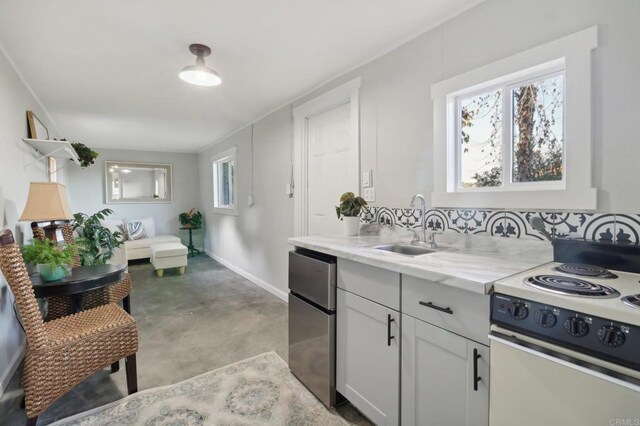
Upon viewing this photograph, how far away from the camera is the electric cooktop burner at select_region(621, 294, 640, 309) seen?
81 cm

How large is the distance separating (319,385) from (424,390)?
751 mm

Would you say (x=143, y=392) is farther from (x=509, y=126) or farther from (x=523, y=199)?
(x=509, y=126)

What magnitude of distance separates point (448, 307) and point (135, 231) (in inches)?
245

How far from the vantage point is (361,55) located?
235 cm

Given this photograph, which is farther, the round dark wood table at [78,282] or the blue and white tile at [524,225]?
the round dark wood table at [78,282]

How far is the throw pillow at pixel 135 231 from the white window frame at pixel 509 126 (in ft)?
19.2

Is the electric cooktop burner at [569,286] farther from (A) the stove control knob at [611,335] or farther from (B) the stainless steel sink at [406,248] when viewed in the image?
(B) the stainless steel sink at [406,248]

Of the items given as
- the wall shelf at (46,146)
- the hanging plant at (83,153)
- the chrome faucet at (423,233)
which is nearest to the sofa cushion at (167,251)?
the hanging plant at (83,153)

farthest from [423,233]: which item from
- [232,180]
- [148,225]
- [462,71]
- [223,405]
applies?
[148,225]

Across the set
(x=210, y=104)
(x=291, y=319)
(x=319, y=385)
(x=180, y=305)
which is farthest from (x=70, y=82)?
(x=319, y=385)

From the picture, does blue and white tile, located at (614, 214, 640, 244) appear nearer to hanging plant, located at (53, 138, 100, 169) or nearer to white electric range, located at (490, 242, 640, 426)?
white electric range, located at (490, 242, 640, 426)

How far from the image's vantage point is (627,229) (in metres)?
1.23

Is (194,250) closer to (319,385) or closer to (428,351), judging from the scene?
(319,385)

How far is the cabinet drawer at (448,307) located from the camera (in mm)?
1085
